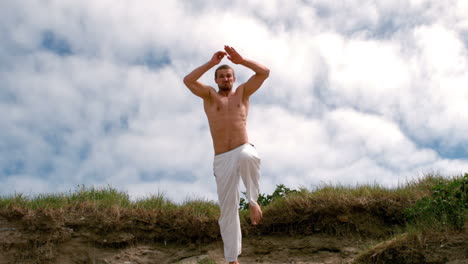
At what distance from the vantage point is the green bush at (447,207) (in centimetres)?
715

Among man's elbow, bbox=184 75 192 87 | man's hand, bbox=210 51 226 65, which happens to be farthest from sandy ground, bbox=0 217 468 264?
man's hand, bbox=210 51 226 65

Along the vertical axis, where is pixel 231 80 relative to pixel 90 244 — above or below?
above

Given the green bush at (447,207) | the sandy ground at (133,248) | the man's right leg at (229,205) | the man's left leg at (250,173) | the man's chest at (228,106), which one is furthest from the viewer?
the sandy ground at (133,248)

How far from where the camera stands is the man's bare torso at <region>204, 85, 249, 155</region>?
259 inches

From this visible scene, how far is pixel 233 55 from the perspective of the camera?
21.8 feet

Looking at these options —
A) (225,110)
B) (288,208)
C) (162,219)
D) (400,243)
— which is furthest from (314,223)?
(225,110)

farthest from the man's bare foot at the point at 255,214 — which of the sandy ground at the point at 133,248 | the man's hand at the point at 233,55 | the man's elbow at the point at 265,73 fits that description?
the sandy ground at the point at 133,248

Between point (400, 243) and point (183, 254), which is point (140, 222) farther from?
point (400, 243)

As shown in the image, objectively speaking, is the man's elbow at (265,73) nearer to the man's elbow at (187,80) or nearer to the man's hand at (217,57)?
the man's hand at (217,57)

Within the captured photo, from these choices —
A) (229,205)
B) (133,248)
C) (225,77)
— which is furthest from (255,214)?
(133,248)

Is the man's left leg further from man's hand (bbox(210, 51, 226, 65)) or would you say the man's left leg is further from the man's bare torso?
man's hand (bbox(210, 51, 226, 65))

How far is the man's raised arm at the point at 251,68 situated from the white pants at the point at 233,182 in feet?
2.75

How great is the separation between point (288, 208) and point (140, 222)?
2.87 metres

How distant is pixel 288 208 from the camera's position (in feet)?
30.2
